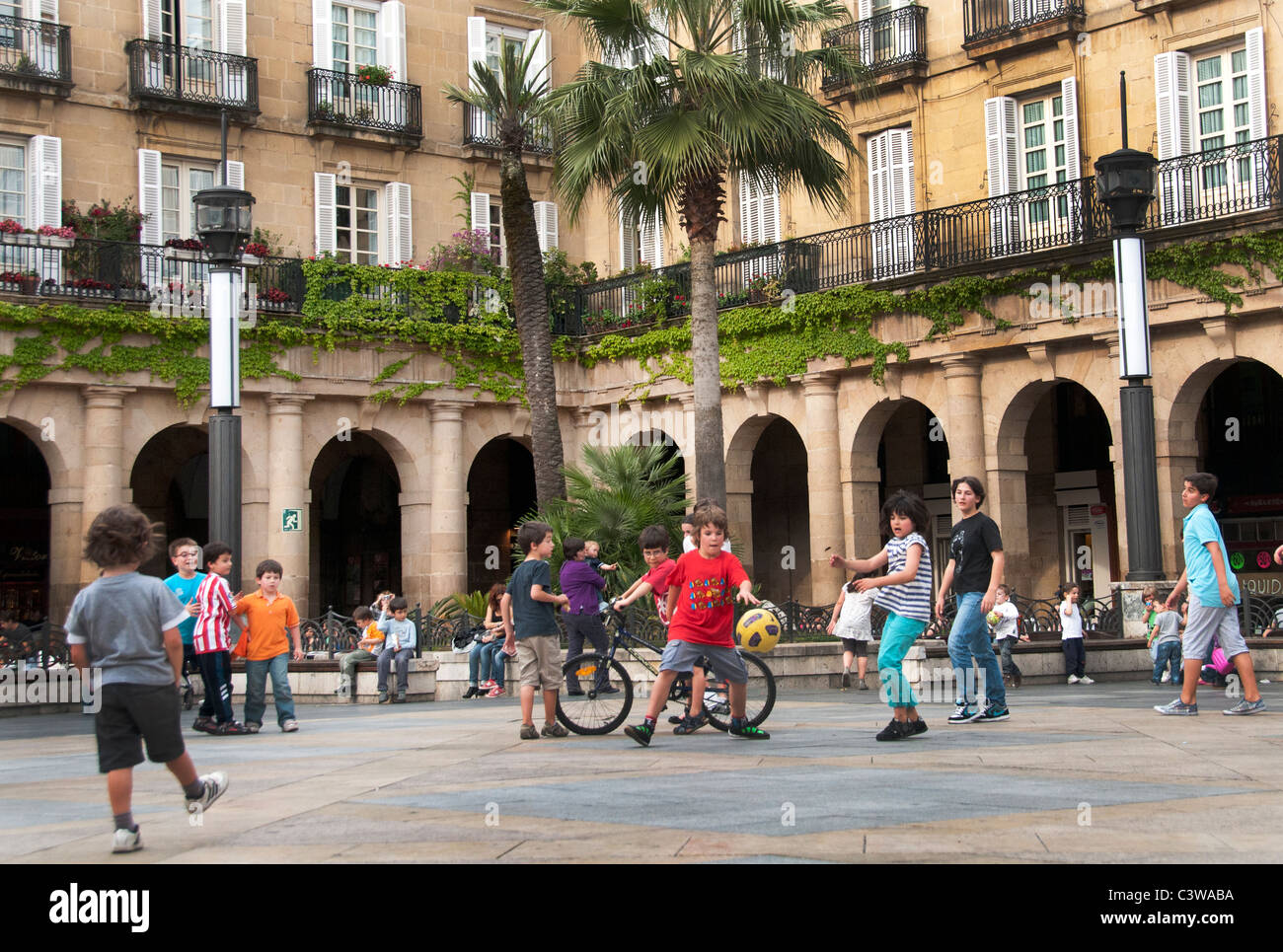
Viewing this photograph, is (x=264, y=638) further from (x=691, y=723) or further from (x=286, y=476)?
(x=286, y=476)

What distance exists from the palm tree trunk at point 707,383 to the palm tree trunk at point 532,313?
2265 millimetres

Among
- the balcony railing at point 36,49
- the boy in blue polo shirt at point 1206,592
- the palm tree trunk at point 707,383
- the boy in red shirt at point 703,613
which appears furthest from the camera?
the balcony railing at point 36,49

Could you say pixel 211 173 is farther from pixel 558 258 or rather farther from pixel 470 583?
pixel 470 583

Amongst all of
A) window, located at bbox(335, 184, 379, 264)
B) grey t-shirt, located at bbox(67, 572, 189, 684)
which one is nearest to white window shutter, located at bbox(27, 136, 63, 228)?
window, located at bbox(335, 184, 379, 264)

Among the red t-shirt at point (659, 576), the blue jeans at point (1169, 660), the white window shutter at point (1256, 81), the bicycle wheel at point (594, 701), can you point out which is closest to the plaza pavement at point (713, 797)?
the bicycle wheel at point (594, 701)

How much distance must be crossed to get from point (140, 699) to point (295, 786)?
2.17m

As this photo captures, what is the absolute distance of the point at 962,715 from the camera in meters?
11.8

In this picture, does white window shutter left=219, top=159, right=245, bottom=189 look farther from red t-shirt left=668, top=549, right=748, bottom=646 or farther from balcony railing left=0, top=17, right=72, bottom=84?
red t-shirt left=668, top=549, right=748, bottom=646

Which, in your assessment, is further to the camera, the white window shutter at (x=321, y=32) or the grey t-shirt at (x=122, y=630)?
the white window shutter at (x=321, y=32)

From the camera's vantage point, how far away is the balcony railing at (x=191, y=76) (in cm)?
2783

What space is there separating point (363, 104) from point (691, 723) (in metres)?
22.4

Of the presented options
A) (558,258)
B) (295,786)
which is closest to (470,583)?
(558,258)

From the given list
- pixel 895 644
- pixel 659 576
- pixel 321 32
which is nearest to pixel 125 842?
pixel 895 644

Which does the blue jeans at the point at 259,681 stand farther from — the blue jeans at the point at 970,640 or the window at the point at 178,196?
the window at the point at 178,196
